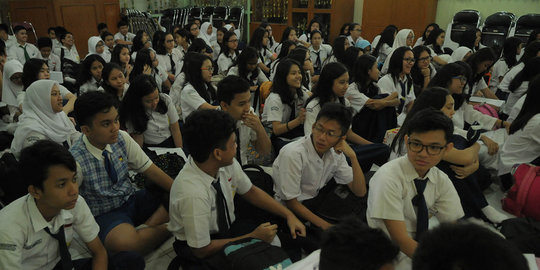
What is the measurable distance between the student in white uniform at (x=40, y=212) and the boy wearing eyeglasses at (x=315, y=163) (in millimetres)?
1034

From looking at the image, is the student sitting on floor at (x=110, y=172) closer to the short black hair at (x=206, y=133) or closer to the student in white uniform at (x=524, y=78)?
the short black hair at (x=206, y=133)

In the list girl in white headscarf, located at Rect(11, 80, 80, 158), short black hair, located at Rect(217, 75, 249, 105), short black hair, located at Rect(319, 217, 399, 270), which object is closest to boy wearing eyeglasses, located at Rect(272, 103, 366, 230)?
short black hair, located at Rect(217, 75, 249, 105)

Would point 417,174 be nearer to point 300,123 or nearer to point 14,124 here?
point 300,123

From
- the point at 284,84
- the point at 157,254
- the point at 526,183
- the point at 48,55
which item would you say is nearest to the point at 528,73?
the point at 526,183

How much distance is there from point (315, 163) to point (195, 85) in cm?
166

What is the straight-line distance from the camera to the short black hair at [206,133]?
1621mm

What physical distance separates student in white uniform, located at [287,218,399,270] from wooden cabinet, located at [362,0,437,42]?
24.6 ft

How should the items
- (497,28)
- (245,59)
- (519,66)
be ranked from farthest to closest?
(497,28)
(519,66)
(245,59)

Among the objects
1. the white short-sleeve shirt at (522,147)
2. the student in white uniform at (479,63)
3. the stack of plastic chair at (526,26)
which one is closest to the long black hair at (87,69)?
the white short-sleeve shirt at (522,147)

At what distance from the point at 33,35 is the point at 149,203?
22.6ft

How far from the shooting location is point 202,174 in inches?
65.5

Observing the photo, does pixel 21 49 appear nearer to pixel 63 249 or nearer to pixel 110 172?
pixel 110 172

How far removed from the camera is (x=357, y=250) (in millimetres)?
982

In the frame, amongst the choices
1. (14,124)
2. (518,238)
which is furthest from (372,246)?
(14,124)
